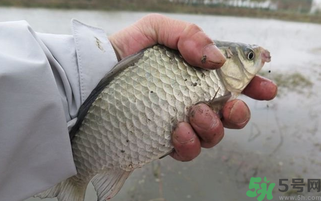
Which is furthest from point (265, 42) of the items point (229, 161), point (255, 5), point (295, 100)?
point (255, 5)

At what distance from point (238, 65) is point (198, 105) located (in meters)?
0.33

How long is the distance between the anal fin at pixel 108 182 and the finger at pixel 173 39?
63 cm

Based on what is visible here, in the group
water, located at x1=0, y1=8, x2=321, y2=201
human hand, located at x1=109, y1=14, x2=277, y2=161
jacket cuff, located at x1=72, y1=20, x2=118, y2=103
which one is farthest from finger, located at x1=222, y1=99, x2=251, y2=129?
water, located at x1=0, y1=8, x2=321, y2=201

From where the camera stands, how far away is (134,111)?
1279mm

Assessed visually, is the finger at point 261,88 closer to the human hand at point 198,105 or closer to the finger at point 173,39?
the human hand at point 198,105

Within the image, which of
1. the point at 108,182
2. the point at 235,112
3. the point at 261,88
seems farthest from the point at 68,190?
the point at 261,88

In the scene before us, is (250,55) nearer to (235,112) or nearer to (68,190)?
(235,112)

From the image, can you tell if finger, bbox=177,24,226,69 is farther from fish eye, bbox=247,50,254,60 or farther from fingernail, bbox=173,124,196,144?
fingernail, bbox=173,124,196,144

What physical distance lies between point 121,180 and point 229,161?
8.08ft

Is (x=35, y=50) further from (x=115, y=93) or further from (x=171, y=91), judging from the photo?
(x=171, y=91)

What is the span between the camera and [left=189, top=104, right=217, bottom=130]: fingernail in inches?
52.7

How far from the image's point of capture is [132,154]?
1.31 m

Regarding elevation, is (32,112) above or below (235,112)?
above

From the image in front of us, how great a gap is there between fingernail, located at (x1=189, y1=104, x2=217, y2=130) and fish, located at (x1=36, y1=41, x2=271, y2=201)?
1.1 inches
